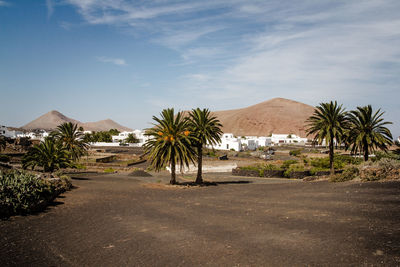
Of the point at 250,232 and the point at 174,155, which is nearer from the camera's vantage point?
the point at 250,232

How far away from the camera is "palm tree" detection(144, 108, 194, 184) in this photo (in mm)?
27750

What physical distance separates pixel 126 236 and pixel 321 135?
1191 inches

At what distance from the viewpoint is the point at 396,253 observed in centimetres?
794

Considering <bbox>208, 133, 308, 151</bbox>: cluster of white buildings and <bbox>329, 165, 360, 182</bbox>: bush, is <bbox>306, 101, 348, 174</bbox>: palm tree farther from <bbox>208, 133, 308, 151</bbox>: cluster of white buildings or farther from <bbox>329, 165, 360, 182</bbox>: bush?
<bbox>208, 133, 308, 151</bbox>: cluster of white buildings

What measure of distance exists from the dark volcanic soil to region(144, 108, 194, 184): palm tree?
9.96 m

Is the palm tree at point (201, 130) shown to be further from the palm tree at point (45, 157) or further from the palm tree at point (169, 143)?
the palm tree at point (45, 157)

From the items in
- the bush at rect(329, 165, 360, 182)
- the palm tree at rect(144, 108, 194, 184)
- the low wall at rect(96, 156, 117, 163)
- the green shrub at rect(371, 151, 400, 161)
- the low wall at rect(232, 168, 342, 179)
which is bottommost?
the low wall at rect(232, 168, 342, 179)

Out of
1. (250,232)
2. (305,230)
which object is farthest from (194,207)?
(305,230)

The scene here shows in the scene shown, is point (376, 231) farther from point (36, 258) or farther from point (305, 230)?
point (36, 258)

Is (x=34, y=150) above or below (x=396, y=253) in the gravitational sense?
above

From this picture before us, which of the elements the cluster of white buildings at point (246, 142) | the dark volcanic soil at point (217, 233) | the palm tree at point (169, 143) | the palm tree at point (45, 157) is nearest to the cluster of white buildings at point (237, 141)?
the cluster of white buildings at point (246, 142)

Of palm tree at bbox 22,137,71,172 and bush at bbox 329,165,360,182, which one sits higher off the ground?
palm tree at bbox 22,137,71,172

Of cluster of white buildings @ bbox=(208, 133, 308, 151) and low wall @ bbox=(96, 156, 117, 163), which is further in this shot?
cluster of white buildings @ bbox=(208, 133, 308, 151)

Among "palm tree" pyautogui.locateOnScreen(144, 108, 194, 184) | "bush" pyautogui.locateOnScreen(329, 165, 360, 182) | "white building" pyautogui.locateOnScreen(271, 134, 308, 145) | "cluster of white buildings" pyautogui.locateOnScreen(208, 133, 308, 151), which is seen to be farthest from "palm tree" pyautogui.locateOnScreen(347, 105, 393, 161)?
"white building" pyautogui.locateOnScreen(271, 134, 308, 145)
